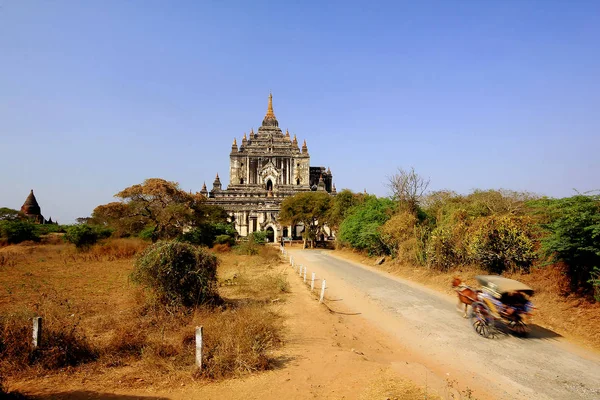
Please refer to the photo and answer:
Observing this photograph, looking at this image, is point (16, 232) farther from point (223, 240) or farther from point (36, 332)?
point (36, 332)

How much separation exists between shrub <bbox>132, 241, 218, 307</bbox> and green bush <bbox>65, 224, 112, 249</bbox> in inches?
784

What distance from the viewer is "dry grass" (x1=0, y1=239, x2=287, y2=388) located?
621 cm

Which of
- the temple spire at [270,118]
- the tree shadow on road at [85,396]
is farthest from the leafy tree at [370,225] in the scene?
the temple spire at [270,118]

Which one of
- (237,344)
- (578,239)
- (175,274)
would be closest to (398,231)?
(578,239)

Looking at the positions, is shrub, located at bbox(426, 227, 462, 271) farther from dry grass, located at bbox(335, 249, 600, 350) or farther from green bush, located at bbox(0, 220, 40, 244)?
green bush, located at bbox(0, 220, 40, 244)

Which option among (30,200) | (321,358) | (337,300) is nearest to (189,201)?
(337,300)

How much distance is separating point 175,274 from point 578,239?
10.6m

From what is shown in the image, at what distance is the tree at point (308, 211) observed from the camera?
37688 mm

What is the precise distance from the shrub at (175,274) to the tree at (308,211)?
27.4 m

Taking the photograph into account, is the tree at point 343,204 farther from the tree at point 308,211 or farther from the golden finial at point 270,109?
the golden finial at point 270,109

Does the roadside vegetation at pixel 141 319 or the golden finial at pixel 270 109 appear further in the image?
the golden finial at pixel 270 109

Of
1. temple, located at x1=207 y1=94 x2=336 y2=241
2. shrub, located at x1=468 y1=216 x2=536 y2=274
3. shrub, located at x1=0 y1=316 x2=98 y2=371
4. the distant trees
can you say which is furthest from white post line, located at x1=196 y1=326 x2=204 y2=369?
temple, located at x1=207 y1=94 x2=336 y2=241

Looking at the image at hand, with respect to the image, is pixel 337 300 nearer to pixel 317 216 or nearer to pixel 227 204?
pixel 317 216

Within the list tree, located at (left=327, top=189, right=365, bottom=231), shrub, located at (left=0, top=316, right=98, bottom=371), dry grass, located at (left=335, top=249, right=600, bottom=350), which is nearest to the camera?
shrub, located at (left=0, top=316, right=98, bottom=371)
